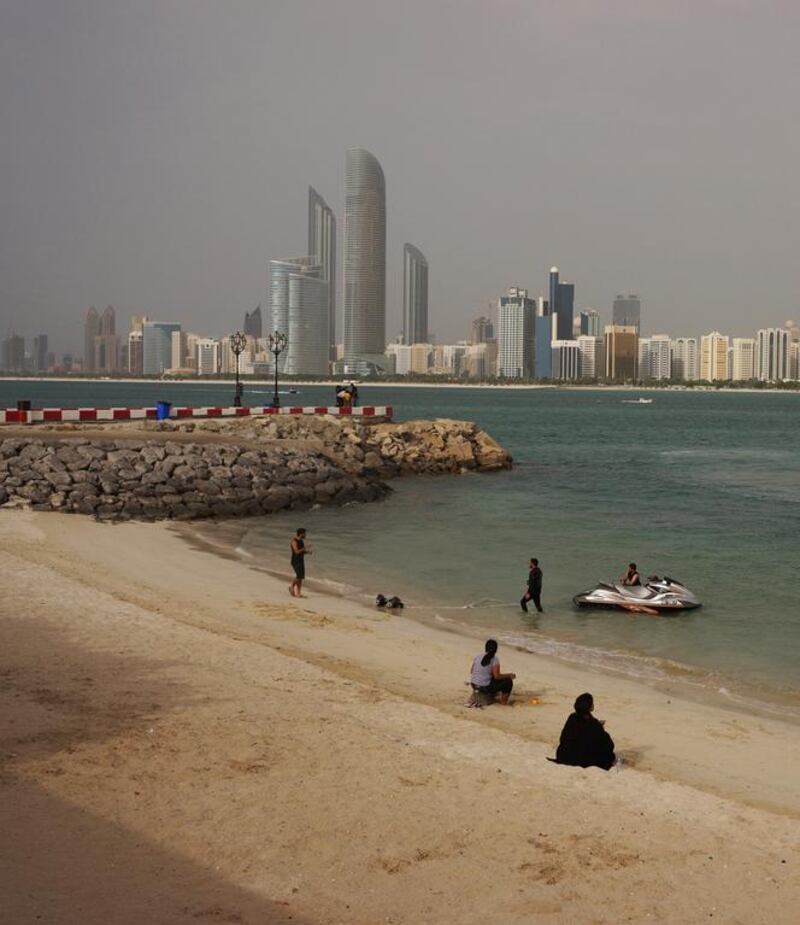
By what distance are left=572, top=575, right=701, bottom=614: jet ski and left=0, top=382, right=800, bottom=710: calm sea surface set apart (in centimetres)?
28

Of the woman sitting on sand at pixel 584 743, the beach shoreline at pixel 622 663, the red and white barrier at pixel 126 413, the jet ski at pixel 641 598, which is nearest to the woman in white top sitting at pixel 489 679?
the woman sitting on sand at pixel 584 743

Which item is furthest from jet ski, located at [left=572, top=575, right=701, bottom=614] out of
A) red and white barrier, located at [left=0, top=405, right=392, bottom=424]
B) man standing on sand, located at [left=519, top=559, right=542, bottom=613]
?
red and white barrier, located at [left=0, top=405, right=392, bottom=424]

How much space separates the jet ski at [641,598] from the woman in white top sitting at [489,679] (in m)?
7.40

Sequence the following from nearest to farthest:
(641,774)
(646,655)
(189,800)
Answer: (189,800) → (641,774) → (646,655)

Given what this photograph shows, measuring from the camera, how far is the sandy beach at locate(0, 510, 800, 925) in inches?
276

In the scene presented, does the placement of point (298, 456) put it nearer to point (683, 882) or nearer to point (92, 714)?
point (92, 714)

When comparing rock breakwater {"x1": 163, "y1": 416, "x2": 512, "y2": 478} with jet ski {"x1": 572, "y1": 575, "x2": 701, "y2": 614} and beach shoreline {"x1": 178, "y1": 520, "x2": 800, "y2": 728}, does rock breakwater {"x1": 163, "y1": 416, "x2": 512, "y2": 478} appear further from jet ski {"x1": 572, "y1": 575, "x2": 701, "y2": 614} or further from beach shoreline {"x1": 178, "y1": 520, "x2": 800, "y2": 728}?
jet ski {"x1": 572, "y1": 575, "x2": 701, "y2": 614}

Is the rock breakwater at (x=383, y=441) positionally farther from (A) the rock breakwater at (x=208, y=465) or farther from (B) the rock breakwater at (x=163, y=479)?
(B) the rock breakwater at (x=163, y=479)

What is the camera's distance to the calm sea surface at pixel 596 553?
17.1m

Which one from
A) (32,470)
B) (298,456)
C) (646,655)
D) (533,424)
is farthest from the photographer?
(533,424)

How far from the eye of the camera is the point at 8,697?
10805 mm

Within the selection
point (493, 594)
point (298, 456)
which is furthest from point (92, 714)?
point (298, 456)

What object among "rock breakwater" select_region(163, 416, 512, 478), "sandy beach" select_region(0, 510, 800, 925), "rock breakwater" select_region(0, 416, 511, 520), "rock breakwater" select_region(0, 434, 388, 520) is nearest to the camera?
"sandy beach" select_region(0, 510, 800, 925)

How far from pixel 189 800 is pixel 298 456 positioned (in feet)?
99.0
